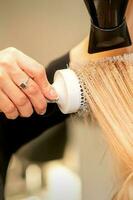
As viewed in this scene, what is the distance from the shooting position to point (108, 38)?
657mm

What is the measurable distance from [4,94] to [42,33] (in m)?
0.61

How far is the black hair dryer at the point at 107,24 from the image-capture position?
625 millimetres

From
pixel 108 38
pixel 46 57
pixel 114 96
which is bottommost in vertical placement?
pixel 46 57

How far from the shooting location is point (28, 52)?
50.0 inches

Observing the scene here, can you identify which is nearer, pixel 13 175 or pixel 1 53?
pixel 1 53

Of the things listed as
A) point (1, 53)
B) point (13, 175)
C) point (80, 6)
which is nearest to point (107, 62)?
point (1, 53)

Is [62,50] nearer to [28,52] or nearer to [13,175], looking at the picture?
[28,52]

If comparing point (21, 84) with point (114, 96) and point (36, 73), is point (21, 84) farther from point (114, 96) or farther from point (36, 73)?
point (114, 96)

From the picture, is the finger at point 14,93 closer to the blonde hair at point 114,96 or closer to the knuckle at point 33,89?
the knuckle at point 33,89

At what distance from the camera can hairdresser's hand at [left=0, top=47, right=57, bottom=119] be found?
67 cm

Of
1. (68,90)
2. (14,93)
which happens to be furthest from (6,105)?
(68,90)

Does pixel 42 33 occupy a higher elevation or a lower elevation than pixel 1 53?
lower

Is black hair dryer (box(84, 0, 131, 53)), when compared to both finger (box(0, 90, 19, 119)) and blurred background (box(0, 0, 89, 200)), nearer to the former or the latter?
finger (box(0, 90, 19, 119))

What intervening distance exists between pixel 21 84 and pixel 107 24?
0.69ft
